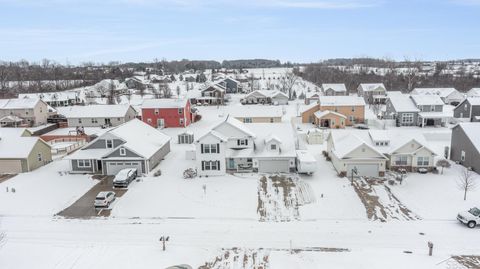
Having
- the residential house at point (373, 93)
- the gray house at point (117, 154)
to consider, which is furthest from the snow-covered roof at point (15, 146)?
the residential house at point (373, 93)

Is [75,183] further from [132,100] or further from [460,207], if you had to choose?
[132,100]

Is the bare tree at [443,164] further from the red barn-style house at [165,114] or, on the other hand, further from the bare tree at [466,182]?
the red barn-style house at [165,114]

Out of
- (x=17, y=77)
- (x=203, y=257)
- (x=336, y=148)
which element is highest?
(x=17, y=77)

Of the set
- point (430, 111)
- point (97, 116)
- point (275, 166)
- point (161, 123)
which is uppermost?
point (430, 111)

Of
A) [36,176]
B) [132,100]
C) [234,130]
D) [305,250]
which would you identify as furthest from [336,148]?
[132,100]

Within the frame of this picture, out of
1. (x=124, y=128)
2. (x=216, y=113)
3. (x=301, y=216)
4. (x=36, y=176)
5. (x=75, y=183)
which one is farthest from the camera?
(x=216, y=113)

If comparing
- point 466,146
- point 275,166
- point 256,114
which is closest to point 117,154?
point 275,166

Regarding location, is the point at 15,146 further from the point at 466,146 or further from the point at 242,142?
the point at 466,146
